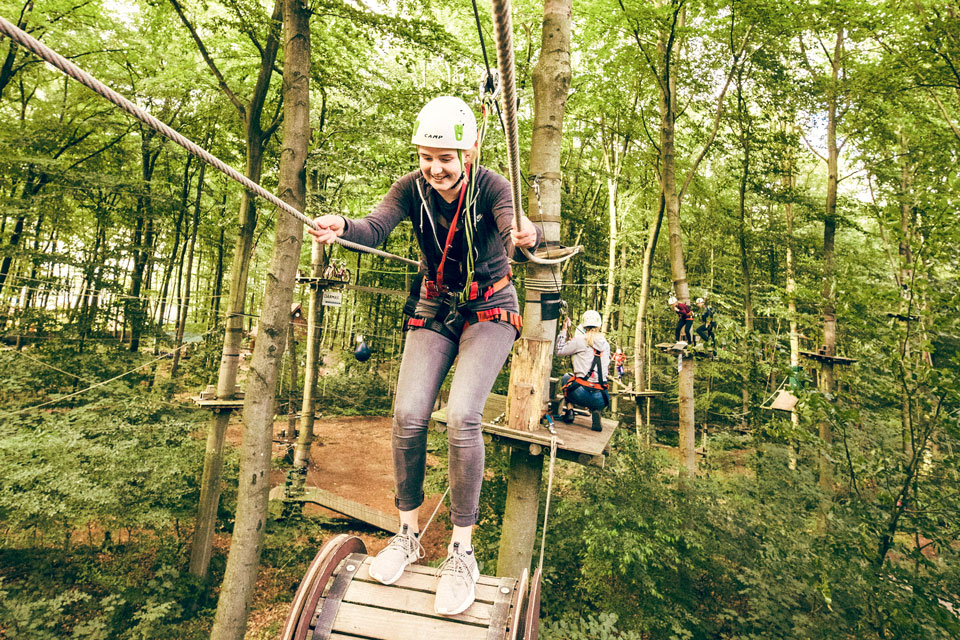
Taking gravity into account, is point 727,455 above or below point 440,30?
below

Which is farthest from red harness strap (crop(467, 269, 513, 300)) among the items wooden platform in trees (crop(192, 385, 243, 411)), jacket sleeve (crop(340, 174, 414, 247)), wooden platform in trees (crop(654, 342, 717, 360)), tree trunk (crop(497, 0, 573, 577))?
wooden platform in trees (crop(192, 385, 243, 411))

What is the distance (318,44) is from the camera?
7207mm

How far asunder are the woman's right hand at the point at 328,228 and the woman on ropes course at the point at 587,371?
3899 millimetres

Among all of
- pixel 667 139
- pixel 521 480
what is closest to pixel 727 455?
pixel 667 139

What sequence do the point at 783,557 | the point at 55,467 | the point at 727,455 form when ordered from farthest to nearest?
1. the point at 727,455
2. the point at 55,467
3. the point at 783,557

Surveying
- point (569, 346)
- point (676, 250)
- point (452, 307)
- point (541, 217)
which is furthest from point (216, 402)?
point (676, 250)

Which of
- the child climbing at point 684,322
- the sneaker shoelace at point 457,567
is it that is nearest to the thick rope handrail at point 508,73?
the sneaker shoelace at point 457,567

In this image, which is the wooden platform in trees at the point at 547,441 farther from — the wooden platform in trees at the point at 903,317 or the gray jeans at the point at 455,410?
the wooden platform in trees at the point at 903,317

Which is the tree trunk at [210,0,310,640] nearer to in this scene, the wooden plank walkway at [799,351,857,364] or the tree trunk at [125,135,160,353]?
the tree trunk at [125,135,160,353]

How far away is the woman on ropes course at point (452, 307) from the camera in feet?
6.51

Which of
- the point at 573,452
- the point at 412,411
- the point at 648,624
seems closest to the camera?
the point at 412,411

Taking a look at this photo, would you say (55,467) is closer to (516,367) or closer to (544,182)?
(516,367)

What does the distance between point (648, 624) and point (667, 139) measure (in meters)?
7.78

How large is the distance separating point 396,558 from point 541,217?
9.47 feet
